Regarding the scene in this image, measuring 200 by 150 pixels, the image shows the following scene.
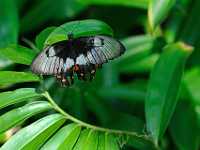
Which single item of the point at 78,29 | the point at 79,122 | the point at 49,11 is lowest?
the point at 79,122

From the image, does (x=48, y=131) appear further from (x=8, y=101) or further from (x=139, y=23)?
(x=139, y=23)

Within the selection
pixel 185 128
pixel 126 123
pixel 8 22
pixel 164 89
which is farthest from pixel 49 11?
pixel 164 89

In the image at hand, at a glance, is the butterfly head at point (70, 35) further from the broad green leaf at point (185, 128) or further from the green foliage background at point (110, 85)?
the broad green leaf at point (185, 128)

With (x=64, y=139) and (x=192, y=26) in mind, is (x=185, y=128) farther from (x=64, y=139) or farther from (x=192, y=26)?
(x=64, y=139)

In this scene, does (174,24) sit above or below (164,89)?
above

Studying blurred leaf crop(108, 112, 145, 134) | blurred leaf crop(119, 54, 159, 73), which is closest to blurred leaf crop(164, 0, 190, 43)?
blurred leaf crop(119, 54, 159, 73)

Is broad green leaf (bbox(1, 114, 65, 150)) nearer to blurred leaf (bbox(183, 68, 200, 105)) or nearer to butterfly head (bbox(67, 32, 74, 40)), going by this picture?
butterfly head (bbox(67, 32, 74, 40))

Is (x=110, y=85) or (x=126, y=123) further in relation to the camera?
(x=110, y=85)

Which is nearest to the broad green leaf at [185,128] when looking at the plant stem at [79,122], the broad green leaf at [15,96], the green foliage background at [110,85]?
the green foliage background at [110,85]
